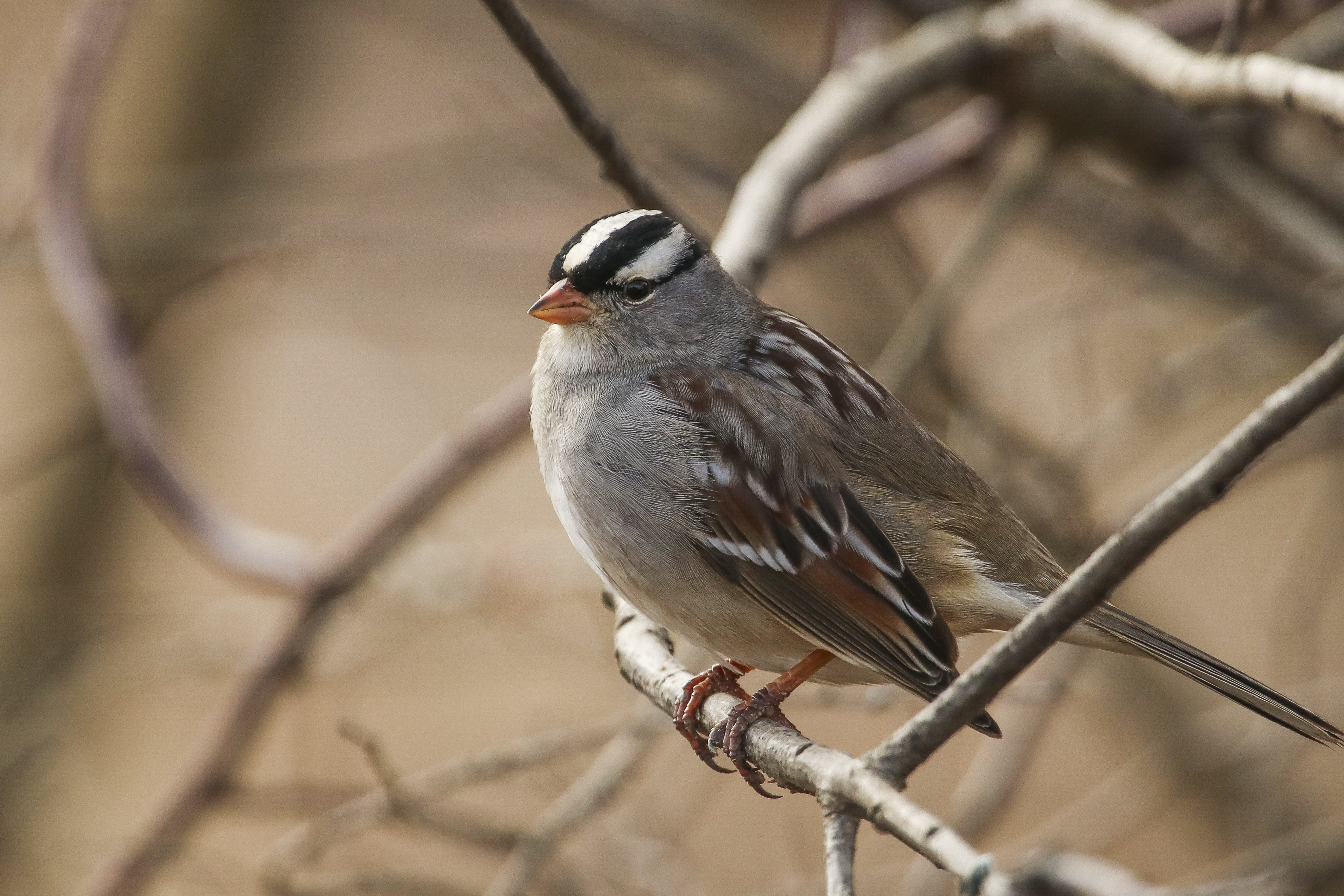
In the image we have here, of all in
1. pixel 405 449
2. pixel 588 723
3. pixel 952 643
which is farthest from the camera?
pixel 405 449

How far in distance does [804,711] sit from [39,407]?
3.48m

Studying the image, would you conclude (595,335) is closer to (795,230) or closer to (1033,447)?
(795,230)

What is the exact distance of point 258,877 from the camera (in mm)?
2848

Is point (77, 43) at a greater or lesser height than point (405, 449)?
greater

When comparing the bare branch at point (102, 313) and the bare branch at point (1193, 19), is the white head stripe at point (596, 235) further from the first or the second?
the bare branch at point (1193, 19)

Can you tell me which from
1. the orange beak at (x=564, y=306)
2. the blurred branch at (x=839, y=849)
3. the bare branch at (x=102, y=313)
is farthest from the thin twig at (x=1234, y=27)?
the bare branch at (x=102, y=313)

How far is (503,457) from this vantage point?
403cm

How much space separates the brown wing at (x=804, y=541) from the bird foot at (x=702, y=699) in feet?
0.65

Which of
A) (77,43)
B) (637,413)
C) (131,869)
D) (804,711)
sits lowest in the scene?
(804,711)

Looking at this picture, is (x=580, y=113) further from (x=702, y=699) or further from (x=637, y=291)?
(x=702, y=699)

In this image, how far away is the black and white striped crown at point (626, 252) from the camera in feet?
8.63

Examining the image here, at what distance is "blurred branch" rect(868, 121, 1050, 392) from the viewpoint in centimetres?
330

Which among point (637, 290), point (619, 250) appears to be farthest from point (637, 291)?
point (619, 250)

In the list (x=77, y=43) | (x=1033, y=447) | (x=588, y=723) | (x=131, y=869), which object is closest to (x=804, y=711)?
(x=1033, y=447)
